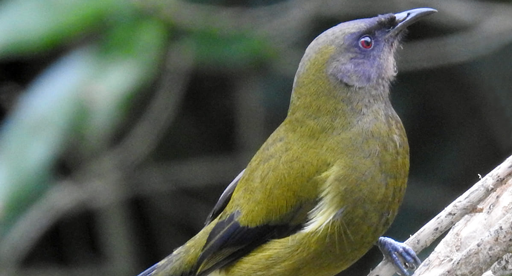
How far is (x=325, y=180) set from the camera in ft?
11.5

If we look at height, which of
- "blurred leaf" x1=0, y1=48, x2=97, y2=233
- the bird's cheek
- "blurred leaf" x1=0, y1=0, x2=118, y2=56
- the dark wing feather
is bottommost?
the dark wing feather

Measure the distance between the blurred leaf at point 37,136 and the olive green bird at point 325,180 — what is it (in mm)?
860

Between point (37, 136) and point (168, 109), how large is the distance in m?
1.22

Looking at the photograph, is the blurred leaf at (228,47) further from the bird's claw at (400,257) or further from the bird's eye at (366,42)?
the bird's claw at (400,257)

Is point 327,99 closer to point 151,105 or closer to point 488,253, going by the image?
point 488,253

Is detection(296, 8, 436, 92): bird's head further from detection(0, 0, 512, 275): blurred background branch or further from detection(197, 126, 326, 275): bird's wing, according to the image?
detection(0, 0, 512, 275): blurred background branch

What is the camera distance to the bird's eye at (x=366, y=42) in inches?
150

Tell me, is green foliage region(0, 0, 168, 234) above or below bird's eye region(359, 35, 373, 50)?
→ above

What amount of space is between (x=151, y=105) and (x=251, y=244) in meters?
1.98

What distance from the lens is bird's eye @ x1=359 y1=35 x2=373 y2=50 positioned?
3.81 meters

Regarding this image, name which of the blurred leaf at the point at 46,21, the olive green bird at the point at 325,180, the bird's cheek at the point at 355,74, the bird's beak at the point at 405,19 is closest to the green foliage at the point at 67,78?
the blurred leaf at the point at 46,21

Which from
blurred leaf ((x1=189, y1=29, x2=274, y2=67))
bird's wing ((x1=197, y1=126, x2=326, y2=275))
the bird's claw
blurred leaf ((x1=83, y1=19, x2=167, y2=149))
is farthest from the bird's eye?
blurred leaf ((x1=83, y1=19, x2=167, y2=149))

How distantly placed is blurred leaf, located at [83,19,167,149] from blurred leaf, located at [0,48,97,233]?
0.24 feet

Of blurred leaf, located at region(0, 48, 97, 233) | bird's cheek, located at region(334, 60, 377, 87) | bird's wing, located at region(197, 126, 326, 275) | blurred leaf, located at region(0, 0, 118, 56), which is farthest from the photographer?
blurred leaf, located at region(0, 0, 118, 56)
